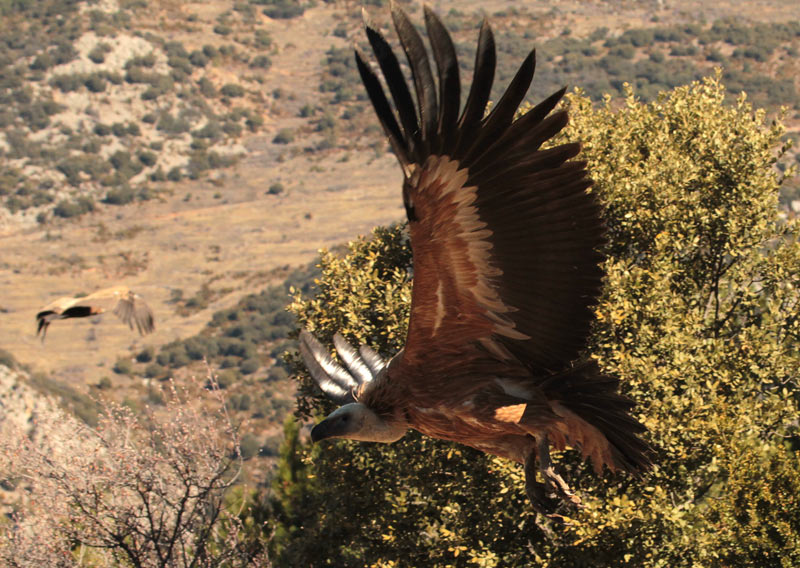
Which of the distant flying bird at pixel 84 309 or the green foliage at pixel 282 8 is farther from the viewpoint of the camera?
the green foliage at pixel 282 8

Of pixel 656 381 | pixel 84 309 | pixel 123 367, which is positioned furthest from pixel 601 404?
pixel 123 367

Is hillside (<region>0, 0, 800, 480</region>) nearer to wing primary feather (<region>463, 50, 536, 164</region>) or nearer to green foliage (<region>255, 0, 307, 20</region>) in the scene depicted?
green foliage (<region>255, 0, 307, 20</region>)

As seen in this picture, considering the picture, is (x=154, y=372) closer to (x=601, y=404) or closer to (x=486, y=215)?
(x=601, y=404)

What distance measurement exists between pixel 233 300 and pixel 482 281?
2734 inches

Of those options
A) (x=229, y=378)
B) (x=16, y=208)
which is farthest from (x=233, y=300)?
(x=16, y=208)

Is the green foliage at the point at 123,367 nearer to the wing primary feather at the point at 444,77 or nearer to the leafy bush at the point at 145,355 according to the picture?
the leafy bush at the point at 145,355

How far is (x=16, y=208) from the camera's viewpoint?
88000mm

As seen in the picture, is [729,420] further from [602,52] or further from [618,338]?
[602,52]

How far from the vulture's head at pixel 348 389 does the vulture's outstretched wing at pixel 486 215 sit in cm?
37

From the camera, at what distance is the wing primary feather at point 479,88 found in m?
5.07

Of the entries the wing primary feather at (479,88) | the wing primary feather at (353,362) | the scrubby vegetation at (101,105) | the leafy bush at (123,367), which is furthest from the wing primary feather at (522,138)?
the scrubby vegetation at (101,105)

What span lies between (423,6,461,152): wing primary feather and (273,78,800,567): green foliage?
258 inches

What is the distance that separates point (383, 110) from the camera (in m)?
5.41

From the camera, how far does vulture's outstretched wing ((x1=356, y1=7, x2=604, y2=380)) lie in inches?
212
